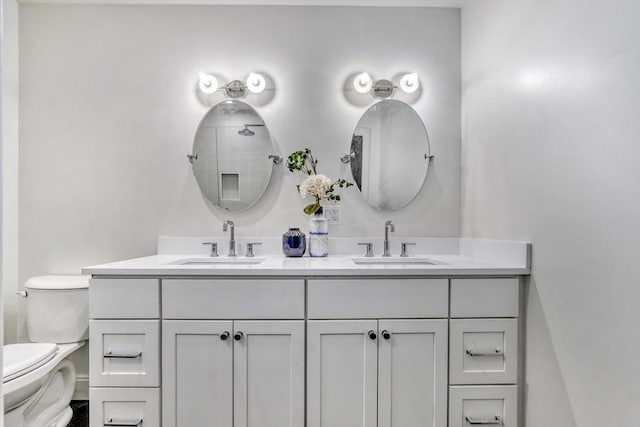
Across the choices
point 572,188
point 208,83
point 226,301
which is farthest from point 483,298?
point 208,83

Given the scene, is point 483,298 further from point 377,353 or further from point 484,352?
point 377,353

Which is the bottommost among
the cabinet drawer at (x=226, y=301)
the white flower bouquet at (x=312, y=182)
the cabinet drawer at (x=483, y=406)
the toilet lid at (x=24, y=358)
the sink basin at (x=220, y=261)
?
the cabinet drawer at (x=483, y=406)

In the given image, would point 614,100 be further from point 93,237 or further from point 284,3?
point 93,237

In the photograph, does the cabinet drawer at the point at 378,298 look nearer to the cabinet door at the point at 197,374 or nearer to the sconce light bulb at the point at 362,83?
the cabinet door at the point at 197,374

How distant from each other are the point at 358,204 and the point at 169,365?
127 centimetres

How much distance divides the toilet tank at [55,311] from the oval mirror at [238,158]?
0.86 metres

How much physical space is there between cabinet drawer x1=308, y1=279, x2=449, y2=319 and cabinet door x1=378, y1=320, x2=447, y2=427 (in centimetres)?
5

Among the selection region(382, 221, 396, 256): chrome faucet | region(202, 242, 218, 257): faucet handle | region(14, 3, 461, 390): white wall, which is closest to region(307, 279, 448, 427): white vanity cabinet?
region(382, 221, 396, 256): chrome faucet

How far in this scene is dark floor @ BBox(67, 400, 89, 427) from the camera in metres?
1.86

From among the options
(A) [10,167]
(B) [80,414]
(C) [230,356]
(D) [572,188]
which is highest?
(A) [10,167]

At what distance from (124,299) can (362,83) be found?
5.46 ft

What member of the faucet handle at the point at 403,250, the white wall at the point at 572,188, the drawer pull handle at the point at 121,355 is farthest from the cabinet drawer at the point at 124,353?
the white wall at the point at 572,188

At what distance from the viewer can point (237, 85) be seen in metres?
2.06

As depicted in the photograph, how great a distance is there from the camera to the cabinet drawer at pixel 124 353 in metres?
1.49
